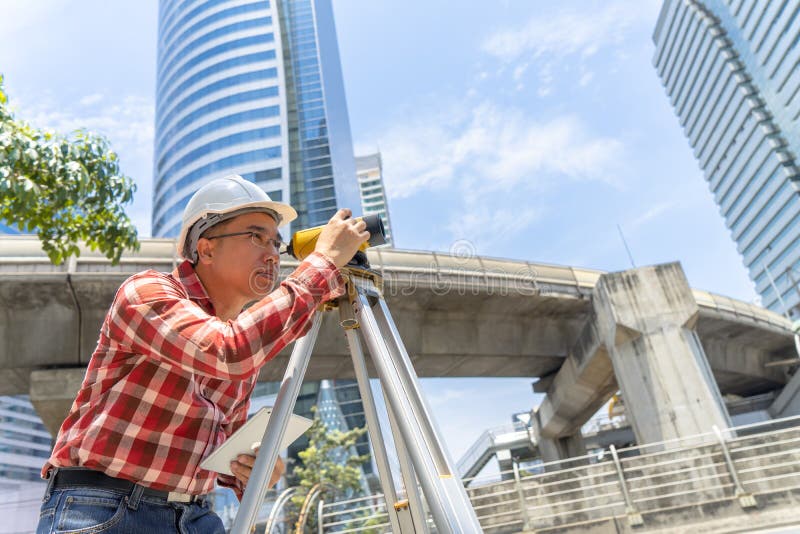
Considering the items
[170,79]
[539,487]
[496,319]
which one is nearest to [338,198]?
[170,79]

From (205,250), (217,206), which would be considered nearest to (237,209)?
(217,206)

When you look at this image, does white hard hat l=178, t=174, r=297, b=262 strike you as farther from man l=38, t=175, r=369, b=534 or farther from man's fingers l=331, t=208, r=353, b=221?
man's fingers l=331, t=208, r=353, b=221

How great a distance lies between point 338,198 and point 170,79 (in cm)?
3123

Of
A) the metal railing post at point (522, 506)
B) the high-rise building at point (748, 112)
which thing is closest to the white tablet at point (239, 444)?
the metal railing post at point (522, 506)

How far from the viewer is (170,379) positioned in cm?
131

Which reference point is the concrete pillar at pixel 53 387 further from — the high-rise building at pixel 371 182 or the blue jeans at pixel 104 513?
the high-rise building at pixel 371 182

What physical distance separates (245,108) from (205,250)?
72.2 metres

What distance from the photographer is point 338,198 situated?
72438 mm

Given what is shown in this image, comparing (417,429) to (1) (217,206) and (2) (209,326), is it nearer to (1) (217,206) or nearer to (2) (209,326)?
(2) (209,326)

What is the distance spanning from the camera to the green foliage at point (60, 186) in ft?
12.7

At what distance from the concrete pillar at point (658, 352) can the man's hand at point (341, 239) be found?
1239 centimetres

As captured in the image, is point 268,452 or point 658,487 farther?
point 658,487

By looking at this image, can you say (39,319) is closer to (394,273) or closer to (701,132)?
(394,273)

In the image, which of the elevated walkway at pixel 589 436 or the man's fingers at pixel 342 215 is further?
the elevated walkway at pixel 589 436
